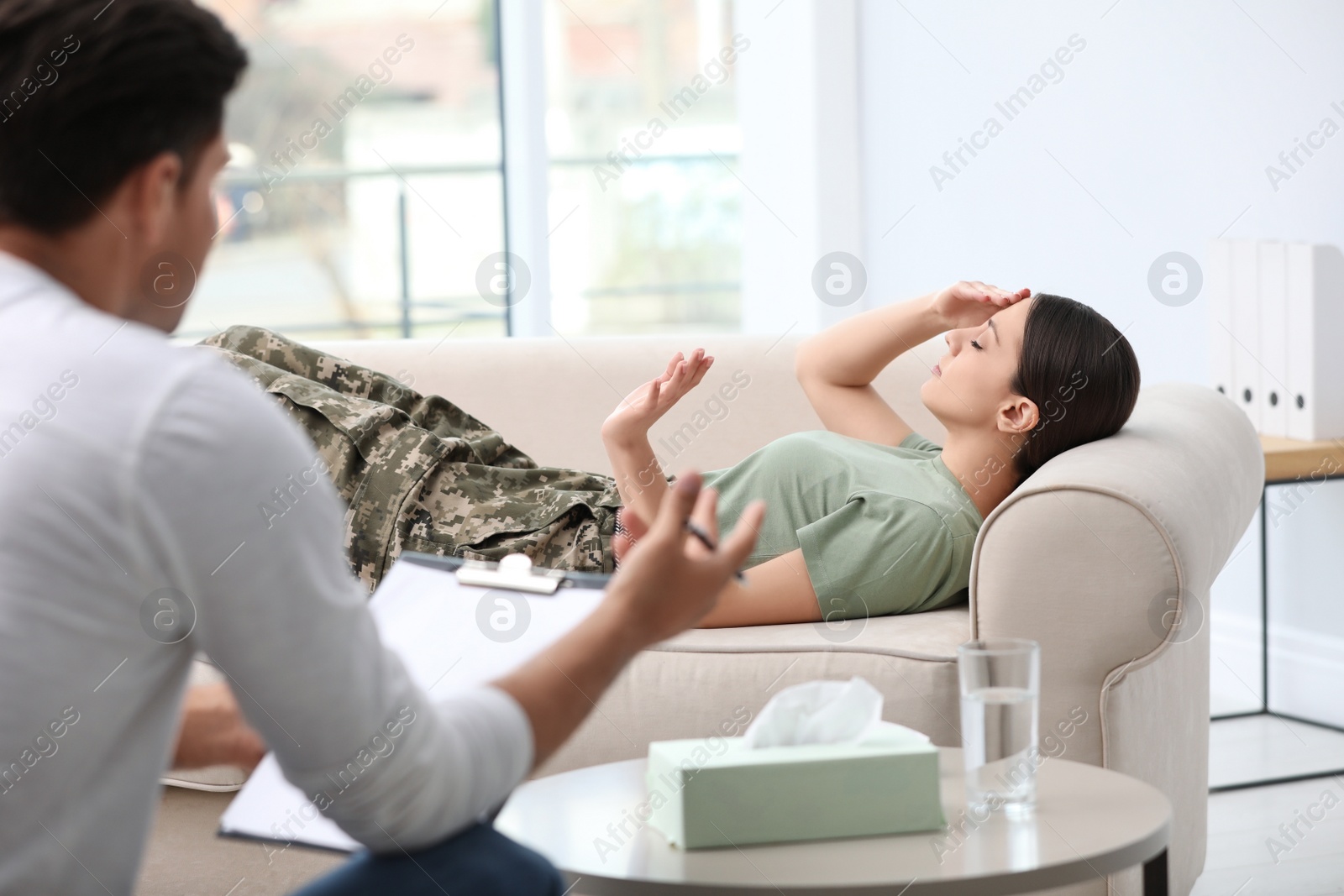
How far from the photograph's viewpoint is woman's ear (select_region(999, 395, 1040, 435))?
1713mm

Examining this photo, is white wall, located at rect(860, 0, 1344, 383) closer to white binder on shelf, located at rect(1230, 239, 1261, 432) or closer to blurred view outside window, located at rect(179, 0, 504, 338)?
white binder on shelf, located at rect(1230, 239, 1261, 432)

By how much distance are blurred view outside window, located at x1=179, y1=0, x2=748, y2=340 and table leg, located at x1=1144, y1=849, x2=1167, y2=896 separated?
11.7ft

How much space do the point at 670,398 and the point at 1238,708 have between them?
1.56m

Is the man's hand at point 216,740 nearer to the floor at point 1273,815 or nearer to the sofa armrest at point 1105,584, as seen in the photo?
the sofa armrest at point 1105,584

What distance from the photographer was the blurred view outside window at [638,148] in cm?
479

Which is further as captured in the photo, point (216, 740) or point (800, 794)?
point (800, 794)

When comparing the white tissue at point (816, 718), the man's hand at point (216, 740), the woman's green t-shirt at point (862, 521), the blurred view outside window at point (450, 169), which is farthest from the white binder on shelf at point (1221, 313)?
the blurred view outside window at point (450, 169)

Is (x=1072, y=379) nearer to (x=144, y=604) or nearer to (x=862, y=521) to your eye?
(x=862, y=521)

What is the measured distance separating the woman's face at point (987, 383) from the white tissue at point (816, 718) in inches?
30.7

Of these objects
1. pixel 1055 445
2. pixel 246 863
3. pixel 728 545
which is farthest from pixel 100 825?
pixel 1055 445

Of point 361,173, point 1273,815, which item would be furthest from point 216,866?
point 361,173

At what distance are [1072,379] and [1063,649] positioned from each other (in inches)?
16.5

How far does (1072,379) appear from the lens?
1.70 m

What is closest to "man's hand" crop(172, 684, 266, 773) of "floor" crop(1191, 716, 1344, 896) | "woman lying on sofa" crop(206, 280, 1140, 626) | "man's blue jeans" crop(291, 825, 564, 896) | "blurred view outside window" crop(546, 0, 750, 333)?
"man's blue jeans" crop(291, 825, 564, 896)
